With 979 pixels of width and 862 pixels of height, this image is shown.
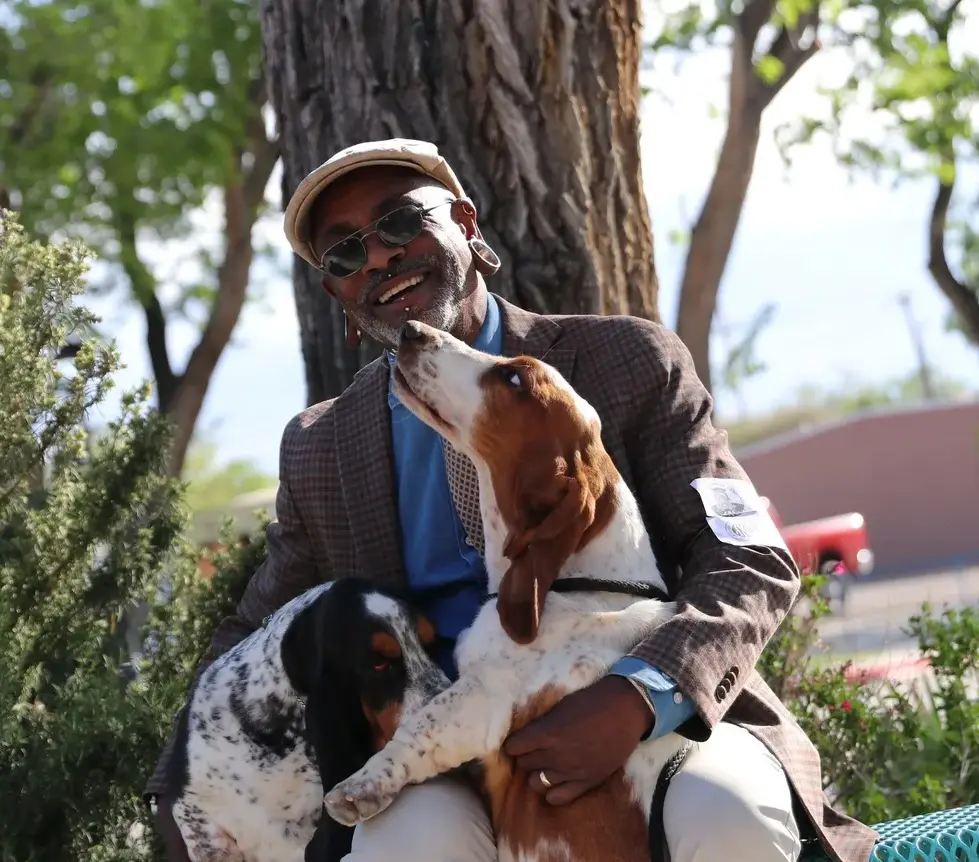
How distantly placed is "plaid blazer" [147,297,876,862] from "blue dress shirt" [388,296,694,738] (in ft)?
0.11

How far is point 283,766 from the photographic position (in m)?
2.54

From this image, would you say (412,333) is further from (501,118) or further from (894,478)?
(894,478)

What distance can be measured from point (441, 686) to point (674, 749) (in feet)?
1.58

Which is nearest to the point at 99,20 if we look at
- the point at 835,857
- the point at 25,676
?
the point at 25,676

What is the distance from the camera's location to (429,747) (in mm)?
2316

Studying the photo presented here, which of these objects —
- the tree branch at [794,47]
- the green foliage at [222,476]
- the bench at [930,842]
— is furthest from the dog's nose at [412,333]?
the green foliage at [222,476]

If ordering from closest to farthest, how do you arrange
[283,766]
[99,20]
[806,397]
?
[283,766], [99,20], [806,397]

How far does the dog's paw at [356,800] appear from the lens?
7.45ft

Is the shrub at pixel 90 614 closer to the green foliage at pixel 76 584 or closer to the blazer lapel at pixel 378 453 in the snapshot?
the green foliage at pixel 76 584

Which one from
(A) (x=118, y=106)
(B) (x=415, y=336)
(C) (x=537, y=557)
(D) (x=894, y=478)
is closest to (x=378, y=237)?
(B) (x=415, y=336)

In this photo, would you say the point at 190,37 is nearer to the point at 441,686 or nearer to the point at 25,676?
the point at 25,676

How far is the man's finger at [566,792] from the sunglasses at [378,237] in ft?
4.52

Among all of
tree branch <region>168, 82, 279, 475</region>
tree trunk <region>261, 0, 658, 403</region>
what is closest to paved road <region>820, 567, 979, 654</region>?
tree branch <region>168, 82, 279, 475</region>

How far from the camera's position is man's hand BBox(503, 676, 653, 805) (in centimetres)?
224
